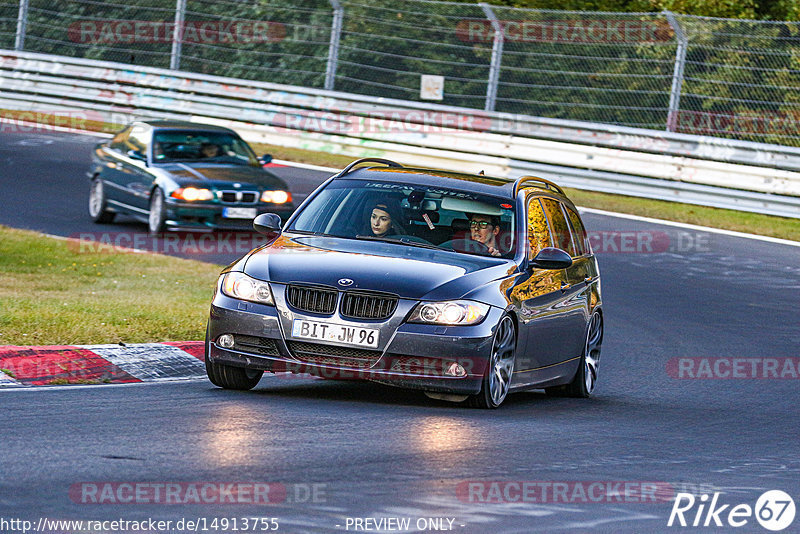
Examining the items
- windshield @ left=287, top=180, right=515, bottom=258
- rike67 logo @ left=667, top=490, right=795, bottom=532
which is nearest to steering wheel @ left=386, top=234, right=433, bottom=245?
windshield @ left=287, top=180, right=515, bottom=258

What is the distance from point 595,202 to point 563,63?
2.68 m

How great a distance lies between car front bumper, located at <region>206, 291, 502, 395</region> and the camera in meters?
8.96

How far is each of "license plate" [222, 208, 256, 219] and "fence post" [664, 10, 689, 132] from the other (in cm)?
835

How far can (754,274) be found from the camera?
1827 cm

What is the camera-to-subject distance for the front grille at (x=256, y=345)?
9117 millimetres

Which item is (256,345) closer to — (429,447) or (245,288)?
(245,288)

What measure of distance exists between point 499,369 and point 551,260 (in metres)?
0.97

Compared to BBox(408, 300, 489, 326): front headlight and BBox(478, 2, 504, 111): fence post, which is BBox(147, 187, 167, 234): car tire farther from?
BBox(408, 300, 489, 326): front headlight

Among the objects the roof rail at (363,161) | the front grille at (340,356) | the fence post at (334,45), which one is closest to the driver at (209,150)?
the fence post at (334,45)

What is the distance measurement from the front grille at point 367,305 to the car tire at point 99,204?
11.7m

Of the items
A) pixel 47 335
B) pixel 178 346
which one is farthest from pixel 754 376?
pixel 47 335

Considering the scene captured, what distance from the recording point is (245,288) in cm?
928

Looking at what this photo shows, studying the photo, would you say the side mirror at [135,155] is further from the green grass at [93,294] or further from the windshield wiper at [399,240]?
the windshield wiper at [399,240]

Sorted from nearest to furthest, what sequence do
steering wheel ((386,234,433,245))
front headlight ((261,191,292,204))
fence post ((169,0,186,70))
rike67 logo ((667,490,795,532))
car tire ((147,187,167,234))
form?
rike67 logo ((667,490,795,532)), steering wheel ((386,234,433,245)), car tire ((147,187,167,234)), front headlight ((261,191,292,204)), fence post ((169,0,186,70))
